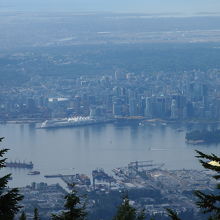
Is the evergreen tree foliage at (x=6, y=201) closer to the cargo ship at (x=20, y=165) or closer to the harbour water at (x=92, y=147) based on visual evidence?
the harbour water at (x=92, y=147)

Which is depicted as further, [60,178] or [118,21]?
[118,21]

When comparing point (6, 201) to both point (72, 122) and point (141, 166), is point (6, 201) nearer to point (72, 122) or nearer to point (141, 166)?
point (141, 166)

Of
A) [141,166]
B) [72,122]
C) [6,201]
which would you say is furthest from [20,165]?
[6,201]

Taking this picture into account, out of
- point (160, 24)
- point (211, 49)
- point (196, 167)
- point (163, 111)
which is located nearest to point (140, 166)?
point (196, 167)

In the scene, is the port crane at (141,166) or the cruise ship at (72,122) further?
the cruise ship at (72,122)

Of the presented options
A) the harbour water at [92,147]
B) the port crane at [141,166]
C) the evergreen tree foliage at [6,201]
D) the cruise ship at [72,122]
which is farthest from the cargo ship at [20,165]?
the evergreen tree foliage at [6,201]

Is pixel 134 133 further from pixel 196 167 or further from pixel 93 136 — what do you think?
pixel 196 167
